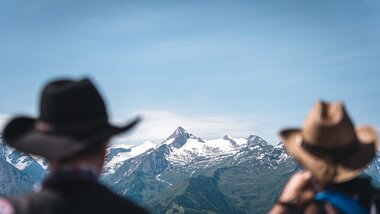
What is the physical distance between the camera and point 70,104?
4.67 metres

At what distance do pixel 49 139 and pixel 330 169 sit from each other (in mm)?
2889

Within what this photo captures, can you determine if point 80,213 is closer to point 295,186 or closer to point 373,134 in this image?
point 295,186

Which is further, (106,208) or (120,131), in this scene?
(120,131)

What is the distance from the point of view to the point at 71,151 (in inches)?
174

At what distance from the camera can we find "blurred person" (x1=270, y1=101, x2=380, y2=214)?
5520mm

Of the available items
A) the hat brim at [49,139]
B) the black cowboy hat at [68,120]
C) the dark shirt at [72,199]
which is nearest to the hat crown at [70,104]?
the black cowboy hat at [68,120]

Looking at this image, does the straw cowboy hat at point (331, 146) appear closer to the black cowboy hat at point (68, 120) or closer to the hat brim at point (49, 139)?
the hat brim at point (49, 139)

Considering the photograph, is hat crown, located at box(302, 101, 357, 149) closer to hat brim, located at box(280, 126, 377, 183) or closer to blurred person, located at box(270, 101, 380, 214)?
blurred person, located at box(270, 101, 380, 214)

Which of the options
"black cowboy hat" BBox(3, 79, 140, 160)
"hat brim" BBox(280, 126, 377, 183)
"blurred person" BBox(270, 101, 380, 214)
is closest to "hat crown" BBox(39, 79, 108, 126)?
"black cowboy hat" BBox(3, 79, 140, 160)

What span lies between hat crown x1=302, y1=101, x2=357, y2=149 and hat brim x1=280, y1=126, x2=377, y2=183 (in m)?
0.15

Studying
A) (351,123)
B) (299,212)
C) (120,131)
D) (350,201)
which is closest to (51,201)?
(120,131)

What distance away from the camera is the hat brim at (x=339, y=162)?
5.66 m

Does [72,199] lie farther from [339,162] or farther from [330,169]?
[339,162]

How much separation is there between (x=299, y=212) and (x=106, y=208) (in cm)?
209
